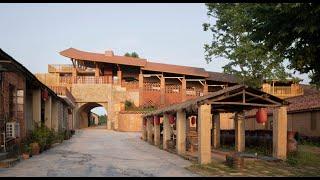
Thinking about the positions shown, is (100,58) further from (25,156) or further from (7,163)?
(7,163)

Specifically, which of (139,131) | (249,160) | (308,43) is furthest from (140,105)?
(308,43)

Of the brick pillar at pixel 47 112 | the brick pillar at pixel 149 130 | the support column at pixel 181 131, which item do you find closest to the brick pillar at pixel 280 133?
the support column at pixel 181 131

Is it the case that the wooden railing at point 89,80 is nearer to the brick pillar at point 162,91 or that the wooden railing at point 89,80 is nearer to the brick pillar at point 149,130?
the brick pillar at point 162,91

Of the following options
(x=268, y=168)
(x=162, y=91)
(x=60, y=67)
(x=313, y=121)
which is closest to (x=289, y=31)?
(x=268, y=168)

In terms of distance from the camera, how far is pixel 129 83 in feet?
156

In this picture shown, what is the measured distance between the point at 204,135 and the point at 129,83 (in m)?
31.9

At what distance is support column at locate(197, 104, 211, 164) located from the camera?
1576cm

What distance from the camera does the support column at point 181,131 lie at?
1955cm

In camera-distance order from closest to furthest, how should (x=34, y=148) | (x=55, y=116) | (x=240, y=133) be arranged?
(x=34, y=148), (x=240, y=133), (x=55, y=116)

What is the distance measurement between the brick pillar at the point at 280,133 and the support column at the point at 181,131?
4.04 metres

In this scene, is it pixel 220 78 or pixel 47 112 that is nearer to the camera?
pixel 47 112

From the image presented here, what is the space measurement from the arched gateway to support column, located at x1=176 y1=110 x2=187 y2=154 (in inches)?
974

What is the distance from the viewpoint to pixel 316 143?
25.2 m

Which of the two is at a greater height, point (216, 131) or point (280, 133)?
point (280, 133)
